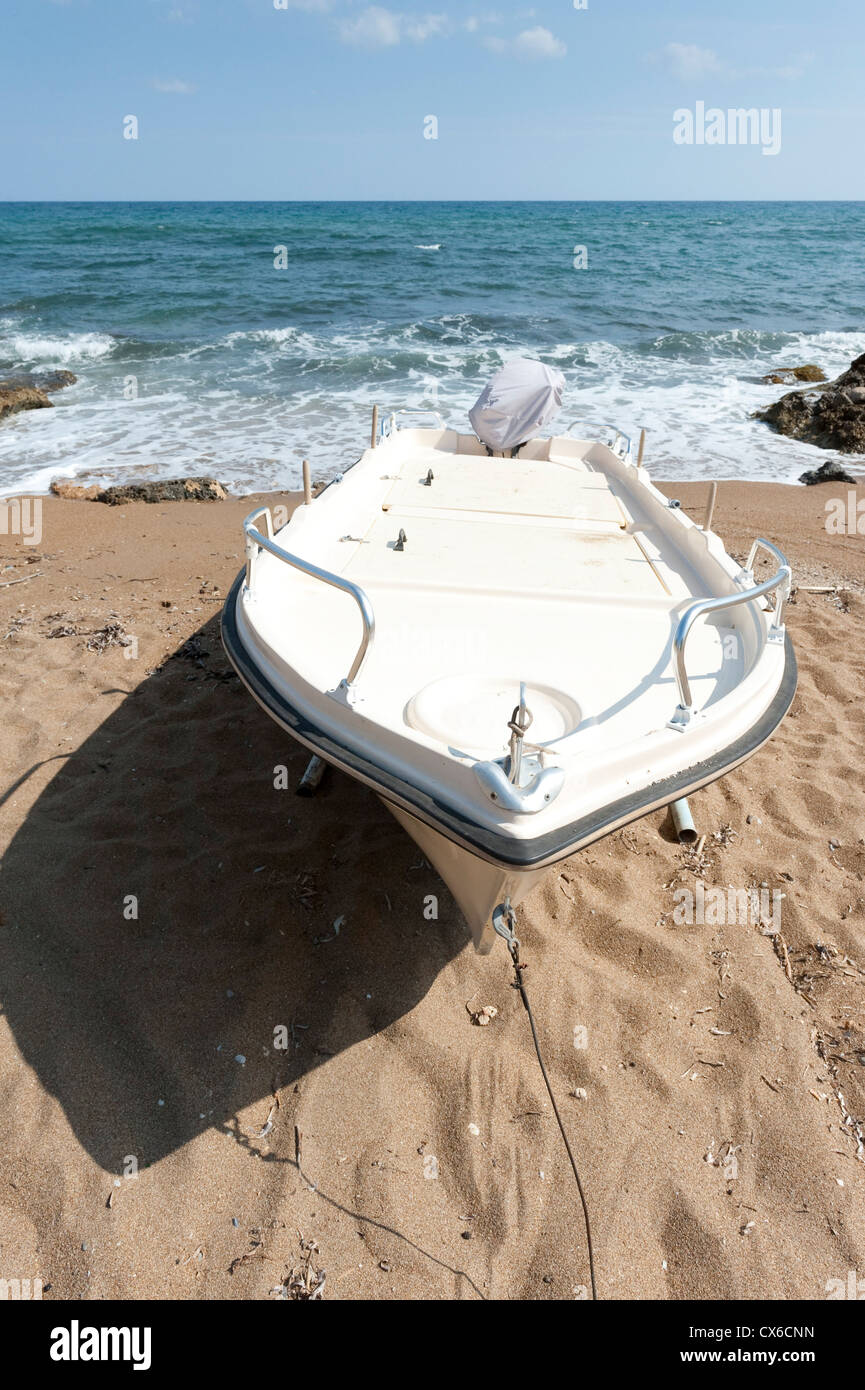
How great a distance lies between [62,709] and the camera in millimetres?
5332

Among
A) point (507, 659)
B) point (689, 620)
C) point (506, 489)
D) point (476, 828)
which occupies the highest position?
point (506, 489)

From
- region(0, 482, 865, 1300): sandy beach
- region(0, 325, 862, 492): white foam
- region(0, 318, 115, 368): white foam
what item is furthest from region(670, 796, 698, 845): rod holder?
region(0, 318, 115, 368): white foam

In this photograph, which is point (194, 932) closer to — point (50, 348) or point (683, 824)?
point (683, 824)

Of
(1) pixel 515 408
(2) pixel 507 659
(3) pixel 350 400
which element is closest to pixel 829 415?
(3) pixel 350 400

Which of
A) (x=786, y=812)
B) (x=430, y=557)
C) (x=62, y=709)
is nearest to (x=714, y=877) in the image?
(x=786, y=812)

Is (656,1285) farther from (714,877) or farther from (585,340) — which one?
(585,340)

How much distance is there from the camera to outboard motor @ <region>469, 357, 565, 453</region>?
6848 mm

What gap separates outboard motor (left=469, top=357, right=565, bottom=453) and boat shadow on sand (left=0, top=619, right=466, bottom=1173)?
139 inches

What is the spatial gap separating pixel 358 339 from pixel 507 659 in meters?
19.3

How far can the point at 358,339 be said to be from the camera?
2041 cm

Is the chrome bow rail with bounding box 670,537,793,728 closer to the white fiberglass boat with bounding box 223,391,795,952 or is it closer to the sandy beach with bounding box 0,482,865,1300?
the white fiberglass boat with bounding box 223,391,795,952

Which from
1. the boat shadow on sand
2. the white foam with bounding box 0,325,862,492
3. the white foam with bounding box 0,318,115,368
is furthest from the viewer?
the white foam with bounding box 0,318,115,368

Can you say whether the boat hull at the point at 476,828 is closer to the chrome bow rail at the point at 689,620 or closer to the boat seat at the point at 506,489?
the chrome bow rail at the point at 689,620
